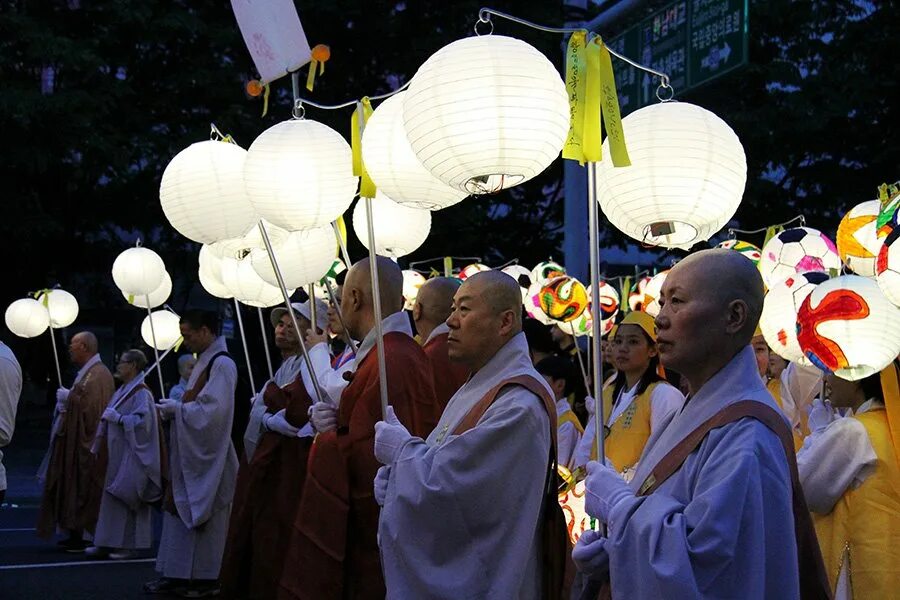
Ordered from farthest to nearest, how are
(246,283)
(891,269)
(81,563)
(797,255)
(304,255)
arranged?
(81,563) → (797,255) → (246,283) → (304,255) → (891,269)

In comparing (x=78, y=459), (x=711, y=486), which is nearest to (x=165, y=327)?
(x=78, y=459)

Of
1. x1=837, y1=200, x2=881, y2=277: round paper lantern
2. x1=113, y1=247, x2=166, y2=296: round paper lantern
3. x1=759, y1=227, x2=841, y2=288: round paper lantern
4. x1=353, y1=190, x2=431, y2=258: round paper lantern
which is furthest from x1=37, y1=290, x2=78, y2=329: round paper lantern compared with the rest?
x1=837, y1=200, x2=881, y2=277: round paper lantern

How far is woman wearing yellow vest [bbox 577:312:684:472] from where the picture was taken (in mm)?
5891

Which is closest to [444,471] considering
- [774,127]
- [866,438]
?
[866,438]

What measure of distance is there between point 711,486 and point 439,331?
3.22m

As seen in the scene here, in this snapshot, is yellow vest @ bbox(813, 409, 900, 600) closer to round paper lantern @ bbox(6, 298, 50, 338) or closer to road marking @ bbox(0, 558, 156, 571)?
road marking @ bbox(0, 558, 156, 571)

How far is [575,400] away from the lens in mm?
8469

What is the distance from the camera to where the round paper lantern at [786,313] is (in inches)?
225

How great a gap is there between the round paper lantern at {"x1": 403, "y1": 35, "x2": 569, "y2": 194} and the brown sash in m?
0.72

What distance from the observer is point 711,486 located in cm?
275

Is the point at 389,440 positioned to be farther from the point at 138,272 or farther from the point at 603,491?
the point at 138,272

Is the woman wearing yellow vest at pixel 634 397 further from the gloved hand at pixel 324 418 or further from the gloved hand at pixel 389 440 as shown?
the gloved hand at pixel 389 440

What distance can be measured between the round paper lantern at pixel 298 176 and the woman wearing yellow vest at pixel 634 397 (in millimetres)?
1945

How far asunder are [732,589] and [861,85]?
50.3ft
